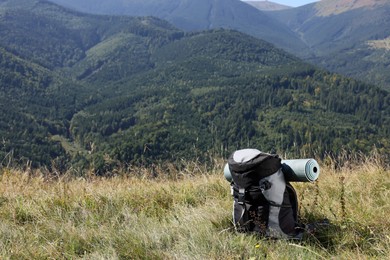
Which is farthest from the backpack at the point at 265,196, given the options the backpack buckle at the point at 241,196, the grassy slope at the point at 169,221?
the grassy slope at the point at 169,221

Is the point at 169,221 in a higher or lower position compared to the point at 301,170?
lower

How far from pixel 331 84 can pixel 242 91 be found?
50.2 m

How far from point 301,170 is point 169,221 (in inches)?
61.9

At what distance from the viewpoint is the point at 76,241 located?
133 inches

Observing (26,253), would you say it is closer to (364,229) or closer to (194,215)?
(194,215)

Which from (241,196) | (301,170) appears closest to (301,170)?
(301,170)

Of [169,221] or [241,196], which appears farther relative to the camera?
[169,221]

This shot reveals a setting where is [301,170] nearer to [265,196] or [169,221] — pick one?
[265,196]

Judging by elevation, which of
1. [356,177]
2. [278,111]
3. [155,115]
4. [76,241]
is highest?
[356,177]

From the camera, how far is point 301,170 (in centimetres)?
327

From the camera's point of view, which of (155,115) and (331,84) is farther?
(331,84)

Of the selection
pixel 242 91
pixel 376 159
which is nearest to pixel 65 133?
pixel 242 91

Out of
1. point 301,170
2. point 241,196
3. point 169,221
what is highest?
point 301,170

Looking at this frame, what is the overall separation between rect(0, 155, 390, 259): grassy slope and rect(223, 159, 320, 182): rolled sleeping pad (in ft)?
1.87
